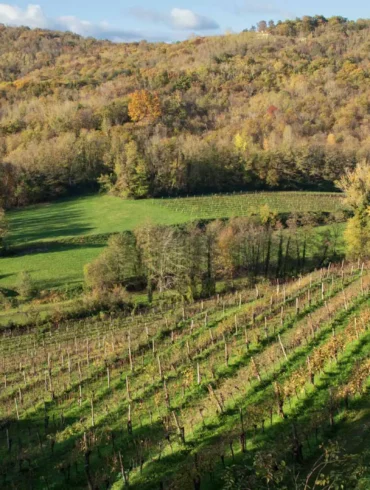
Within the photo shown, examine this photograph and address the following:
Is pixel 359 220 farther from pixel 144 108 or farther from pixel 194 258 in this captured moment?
pixel 144 108

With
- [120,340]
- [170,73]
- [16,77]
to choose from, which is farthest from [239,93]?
[120,340]

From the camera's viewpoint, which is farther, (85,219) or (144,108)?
(144,108)

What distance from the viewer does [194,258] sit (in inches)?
2000

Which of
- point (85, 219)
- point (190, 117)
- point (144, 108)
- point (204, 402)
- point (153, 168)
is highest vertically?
point (144, 108)

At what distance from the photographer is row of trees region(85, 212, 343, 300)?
49344 mm

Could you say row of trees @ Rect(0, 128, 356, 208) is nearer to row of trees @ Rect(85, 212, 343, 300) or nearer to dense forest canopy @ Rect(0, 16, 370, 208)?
dense forest canopy @ Rect(0, 16, 370, 208)

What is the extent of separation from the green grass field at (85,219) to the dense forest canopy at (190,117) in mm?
5851

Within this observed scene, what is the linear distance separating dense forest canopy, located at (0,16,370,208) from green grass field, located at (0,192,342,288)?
19.2 feet

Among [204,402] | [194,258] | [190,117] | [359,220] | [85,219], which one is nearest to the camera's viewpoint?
[204,402]

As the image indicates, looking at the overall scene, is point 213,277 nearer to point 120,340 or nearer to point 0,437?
point 120,340

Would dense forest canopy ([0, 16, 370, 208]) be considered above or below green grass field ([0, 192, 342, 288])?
above

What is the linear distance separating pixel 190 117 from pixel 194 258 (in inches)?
3459

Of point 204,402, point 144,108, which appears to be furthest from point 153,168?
point 204,402

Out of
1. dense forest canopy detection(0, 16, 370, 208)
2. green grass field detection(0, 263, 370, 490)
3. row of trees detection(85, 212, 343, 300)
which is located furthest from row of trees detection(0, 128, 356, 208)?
green grass field detection(0, 263, 370, 490)
